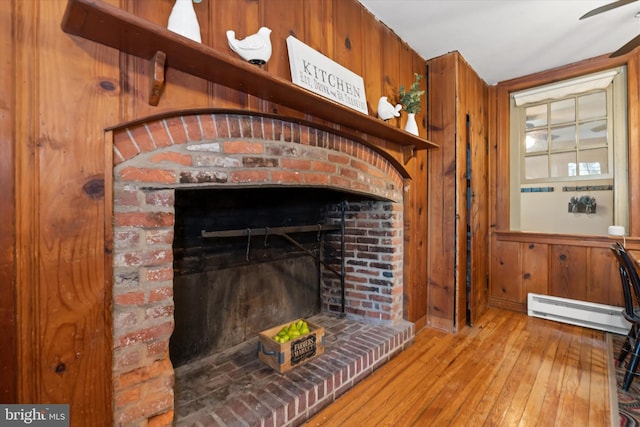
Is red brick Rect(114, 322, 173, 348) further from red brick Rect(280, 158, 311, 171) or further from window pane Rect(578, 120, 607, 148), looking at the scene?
window pane Rect(578, 120, 607, 148)

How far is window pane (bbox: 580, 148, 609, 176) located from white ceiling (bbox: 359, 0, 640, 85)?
2.89ft

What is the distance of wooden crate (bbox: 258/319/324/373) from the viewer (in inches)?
66.4

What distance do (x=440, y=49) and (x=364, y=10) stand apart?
0.91m

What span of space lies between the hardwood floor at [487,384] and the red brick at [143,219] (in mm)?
1229

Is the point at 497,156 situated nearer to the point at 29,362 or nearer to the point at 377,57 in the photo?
the point at 377,57

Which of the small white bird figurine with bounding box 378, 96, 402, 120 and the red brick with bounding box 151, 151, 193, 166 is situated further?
the small white bird figurine with bounding box 378, 96, 402, 120

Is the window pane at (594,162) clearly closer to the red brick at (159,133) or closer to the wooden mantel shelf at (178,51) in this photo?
the wooden mantel shelf at (178,51)

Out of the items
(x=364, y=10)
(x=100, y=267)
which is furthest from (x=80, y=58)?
(x=364, y=10)

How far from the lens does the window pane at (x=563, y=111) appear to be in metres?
3.03

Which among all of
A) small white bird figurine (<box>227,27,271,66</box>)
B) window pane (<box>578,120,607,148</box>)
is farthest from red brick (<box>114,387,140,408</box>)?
window pane (<box>578,120,607,148</box>)

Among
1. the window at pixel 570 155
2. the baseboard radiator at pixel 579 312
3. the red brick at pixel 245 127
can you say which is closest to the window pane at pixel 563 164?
the window at pixel 570 155

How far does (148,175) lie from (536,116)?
147 inches

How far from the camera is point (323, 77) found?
160cm

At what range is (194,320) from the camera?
1732 millimetres
